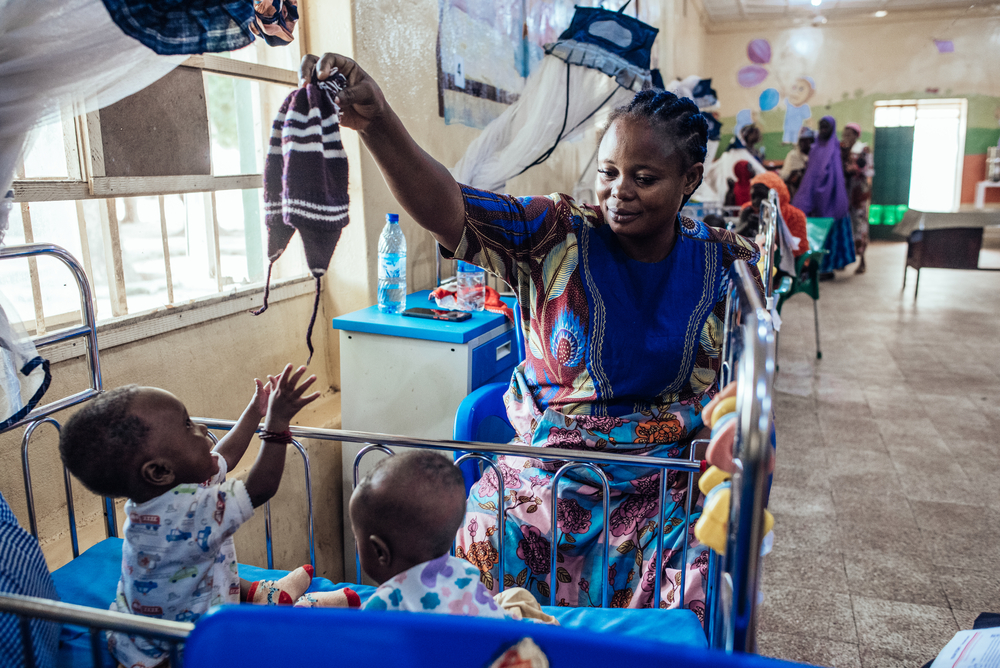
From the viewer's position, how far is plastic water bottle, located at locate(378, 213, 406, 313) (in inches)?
105

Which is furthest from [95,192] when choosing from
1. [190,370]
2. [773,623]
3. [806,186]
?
[806,186]

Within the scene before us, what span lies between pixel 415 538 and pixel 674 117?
3.55 feet

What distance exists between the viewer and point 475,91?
11.7ft

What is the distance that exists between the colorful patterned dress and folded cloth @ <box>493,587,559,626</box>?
13.4 inches

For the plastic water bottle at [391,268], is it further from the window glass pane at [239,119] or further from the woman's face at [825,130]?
the woman's face at [825,130]

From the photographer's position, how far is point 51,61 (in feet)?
3.94

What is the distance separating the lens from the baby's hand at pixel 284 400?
4.12 feet

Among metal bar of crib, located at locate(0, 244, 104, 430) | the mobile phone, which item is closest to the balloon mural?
the mobile phone

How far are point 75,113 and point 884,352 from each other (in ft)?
18.5

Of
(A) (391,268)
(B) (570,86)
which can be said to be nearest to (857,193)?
(B) (570,86)

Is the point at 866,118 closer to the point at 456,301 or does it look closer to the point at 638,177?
the point at 456,301

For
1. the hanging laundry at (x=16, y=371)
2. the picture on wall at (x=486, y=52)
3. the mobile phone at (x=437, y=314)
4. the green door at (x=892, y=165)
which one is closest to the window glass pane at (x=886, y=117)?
the green door at (x=892, y=165)

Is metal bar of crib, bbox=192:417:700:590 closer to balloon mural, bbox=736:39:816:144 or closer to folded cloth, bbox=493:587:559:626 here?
folded cloth, bbox=493:587:559:626

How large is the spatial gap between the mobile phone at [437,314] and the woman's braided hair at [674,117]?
1061 millimetres
